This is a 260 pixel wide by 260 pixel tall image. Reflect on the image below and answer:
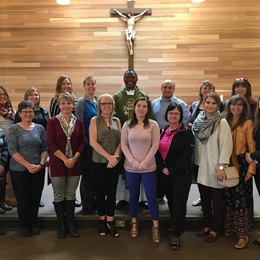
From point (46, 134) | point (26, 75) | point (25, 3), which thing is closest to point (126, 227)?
point (46, 134)

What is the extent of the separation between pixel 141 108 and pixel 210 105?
0.57 m

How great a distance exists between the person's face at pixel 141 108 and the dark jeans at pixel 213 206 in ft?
2.67

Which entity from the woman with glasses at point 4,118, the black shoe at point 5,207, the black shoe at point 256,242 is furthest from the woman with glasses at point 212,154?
the black shoe at point 5,207

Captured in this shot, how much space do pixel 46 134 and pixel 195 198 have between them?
182 cm

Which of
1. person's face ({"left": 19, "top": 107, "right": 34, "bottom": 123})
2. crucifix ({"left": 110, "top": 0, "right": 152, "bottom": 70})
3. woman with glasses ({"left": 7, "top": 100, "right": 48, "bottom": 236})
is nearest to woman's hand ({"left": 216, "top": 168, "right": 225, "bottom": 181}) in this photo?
woman with glasses ({"left": 7, "top": 100, "right": 48, "bottom": 236})

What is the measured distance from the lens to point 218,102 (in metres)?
2.91

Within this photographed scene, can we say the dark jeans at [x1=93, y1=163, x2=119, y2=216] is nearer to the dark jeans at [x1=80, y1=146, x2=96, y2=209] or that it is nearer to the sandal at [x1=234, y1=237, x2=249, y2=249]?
the dark jeans at [x1=80, y1=146, x2=96, y2=209]

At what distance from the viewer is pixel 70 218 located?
10.5 ft

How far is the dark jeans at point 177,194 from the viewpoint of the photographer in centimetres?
296

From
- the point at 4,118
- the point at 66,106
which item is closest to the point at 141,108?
the point at 66,106

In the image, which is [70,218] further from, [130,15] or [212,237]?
[130,15]

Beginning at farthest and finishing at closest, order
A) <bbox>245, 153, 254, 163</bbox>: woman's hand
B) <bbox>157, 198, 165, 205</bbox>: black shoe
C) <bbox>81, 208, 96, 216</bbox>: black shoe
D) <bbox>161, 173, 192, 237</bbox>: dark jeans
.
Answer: <bbox>157, 198, 165, 205</bbox>: black shoe → <bbox>81, 208, 96, 216</bbox>: black shoe → <bbox>161, 173, 192, 237</bbox>: dark jeans → <bbox>245, 153, 254, 163</bbox>: woman's hand

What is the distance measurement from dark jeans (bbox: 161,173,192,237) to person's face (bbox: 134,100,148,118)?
0.56 m

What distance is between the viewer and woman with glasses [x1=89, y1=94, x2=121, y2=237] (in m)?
3.03
